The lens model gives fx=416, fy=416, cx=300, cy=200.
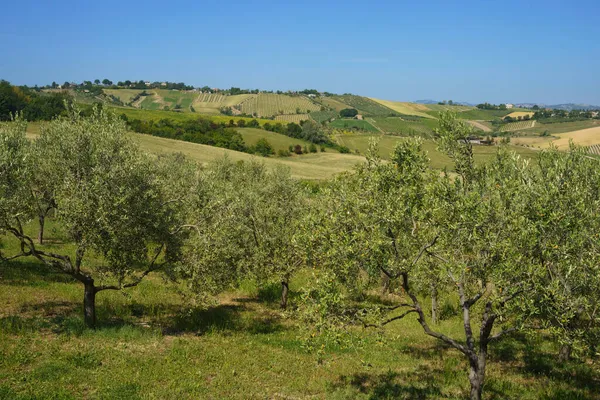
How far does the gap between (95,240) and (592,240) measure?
2095 cm

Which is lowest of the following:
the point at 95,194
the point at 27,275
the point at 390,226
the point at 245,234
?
the point at 27,275

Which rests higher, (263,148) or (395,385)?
(263,148)

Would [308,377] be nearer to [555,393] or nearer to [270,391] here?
[270,391]

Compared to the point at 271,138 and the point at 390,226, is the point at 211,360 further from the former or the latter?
the point at 271,138

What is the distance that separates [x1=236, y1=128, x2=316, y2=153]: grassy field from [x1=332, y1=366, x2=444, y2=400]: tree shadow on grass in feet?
476

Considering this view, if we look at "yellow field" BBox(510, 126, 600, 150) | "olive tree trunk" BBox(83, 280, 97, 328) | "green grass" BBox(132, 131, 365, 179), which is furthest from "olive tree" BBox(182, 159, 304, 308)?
"yellow field" BBox(510, 126, 600, 150)

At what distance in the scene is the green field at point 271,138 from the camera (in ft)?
547

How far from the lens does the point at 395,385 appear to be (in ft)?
65.1

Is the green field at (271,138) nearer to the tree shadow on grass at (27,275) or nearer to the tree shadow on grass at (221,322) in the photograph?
the tree shadow on grass at (27,275)

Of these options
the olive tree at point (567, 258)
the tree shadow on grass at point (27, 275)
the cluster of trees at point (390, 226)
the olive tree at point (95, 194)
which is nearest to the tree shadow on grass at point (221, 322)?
the cluster of trees at point (390, 226)

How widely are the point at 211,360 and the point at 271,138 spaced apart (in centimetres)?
15525

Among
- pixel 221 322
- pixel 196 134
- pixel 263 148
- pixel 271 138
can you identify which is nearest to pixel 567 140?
pixel 263 148

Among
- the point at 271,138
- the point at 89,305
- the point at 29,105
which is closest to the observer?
the point at 89,305

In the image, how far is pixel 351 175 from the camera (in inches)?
715
